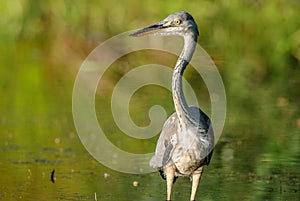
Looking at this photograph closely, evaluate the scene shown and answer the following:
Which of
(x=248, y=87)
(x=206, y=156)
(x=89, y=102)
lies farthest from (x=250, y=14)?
(x=206, y=156)

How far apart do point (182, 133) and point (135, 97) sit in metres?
5.33

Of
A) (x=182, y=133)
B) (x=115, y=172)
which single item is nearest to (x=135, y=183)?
(x=115, y=172)

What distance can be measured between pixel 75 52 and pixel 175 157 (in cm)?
954

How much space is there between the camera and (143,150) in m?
9.20

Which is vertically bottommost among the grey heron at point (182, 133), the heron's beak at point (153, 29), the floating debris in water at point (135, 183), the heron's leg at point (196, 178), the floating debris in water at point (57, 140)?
the floating debris in water at point (135, 183)

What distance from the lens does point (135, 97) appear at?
40.2 ft

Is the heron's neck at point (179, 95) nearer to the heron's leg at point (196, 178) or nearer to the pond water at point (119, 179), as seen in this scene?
the heron's leg at point (196, 178)

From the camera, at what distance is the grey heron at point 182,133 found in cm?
692

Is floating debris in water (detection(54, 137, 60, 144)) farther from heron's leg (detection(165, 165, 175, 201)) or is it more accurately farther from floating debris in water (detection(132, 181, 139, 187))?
heron's leg (detection(165, 165, 175, 201))

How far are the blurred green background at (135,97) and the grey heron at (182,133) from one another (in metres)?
0.35

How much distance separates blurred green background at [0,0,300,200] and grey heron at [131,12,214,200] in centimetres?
35

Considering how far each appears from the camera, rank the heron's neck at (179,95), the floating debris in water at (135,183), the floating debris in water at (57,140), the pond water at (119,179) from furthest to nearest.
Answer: the floating debris in water at (57,140) → the floating debris in water at (135,183) → the pond water at (119,179) → the heron's neck at (179,95)

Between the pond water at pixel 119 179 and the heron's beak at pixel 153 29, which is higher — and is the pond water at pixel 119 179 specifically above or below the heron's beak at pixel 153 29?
below

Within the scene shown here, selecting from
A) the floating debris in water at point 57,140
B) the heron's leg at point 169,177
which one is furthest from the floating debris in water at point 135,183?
the floating debris in water at point 57,140
